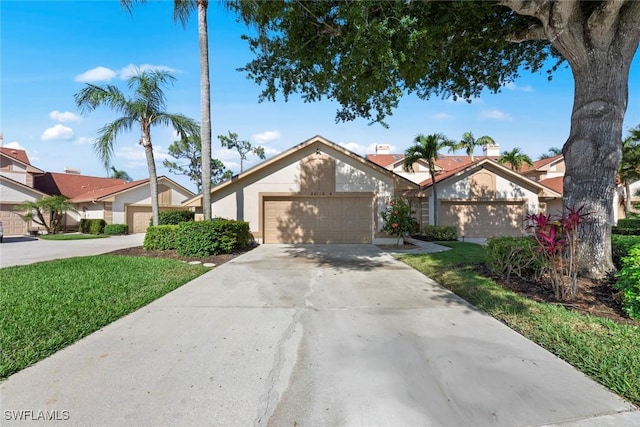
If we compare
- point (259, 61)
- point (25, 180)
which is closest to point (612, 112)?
point (259, 61)

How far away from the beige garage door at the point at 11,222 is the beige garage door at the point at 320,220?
2040cm

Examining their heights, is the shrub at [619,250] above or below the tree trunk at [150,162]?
below

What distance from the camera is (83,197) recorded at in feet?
79.5

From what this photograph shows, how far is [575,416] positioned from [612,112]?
20.4ft

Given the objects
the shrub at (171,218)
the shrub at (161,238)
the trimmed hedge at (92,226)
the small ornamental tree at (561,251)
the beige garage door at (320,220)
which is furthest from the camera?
the trimmed hedge at (92,226)

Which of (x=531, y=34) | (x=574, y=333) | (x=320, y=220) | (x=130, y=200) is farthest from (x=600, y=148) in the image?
(x=130, y=200)

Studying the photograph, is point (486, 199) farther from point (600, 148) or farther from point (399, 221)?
point (600, 148)

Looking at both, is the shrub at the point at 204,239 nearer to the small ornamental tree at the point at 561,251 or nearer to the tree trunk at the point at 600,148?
the small ornamental tree at the point at 561,251

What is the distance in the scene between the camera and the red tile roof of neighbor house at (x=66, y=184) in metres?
25.9

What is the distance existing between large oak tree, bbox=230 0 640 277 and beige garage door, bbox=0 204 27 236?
24.4 m

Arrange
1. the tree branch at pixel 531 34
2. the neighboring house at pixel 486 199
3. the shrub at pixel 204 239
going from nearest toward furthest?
the tree branch at pixel 531 34 < the shrub at pixel 204 239 < the neighboring house at pixel 486 199

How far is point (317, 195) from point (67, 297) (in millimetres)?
10140

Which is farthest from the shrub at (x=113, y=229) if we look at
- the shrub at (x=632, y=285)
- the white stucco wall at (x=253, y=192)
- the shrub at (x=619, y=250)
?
the shrub at (x=619, y=250)

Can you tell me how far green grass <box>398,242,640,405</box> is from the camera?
2.82 metres
